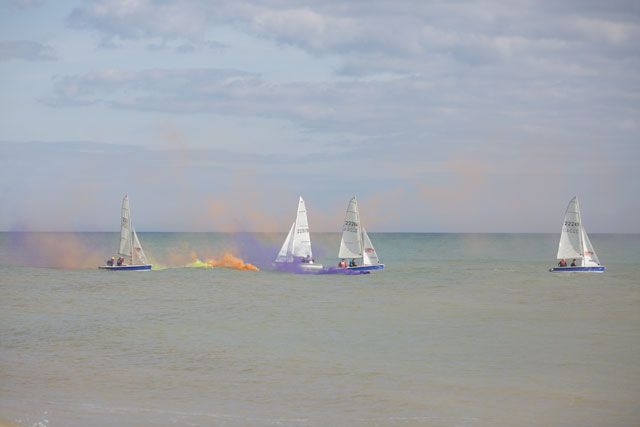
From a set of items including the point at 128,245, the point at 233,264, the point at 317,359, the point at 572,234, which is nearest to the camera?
the point at 317,359

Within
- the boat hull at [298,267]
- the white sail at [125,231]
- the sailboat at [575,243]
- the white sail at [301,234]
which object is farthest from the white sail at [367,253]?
the white sail at [125,231]

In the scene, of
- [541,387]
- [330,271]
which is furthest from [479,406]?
[330,271]

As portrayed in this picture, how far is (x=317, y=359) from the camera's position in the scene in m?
33.5

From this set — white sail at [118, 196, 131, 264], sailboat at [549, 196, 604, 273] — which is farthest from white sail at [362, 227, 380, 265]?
white sail at [118, 196, 131, 264]

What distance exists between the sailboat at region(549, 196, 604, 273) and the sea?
87.4 feet

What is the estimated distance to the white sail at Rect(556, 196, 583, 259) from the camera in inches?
3649

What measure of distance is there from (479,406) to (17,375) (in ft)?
63.4

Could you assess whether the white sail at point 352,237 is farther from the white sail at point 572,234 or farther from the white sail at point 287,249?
the white sail at point 572,234

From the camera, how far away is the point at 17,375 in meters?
29.2

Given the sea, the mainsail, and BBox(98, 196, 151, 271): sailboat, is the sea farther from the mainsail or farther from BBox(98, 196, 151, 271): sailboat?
the mainsail

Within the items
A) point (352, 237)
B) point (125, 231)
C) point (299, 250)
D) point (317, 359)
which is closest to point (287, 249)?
point (299, 250)

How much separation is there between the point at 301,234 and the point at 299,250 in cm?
246

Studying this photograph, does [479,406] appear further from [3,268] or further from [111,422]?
[3,268]

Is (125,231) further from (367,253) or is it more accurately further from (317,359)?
(317,359)
